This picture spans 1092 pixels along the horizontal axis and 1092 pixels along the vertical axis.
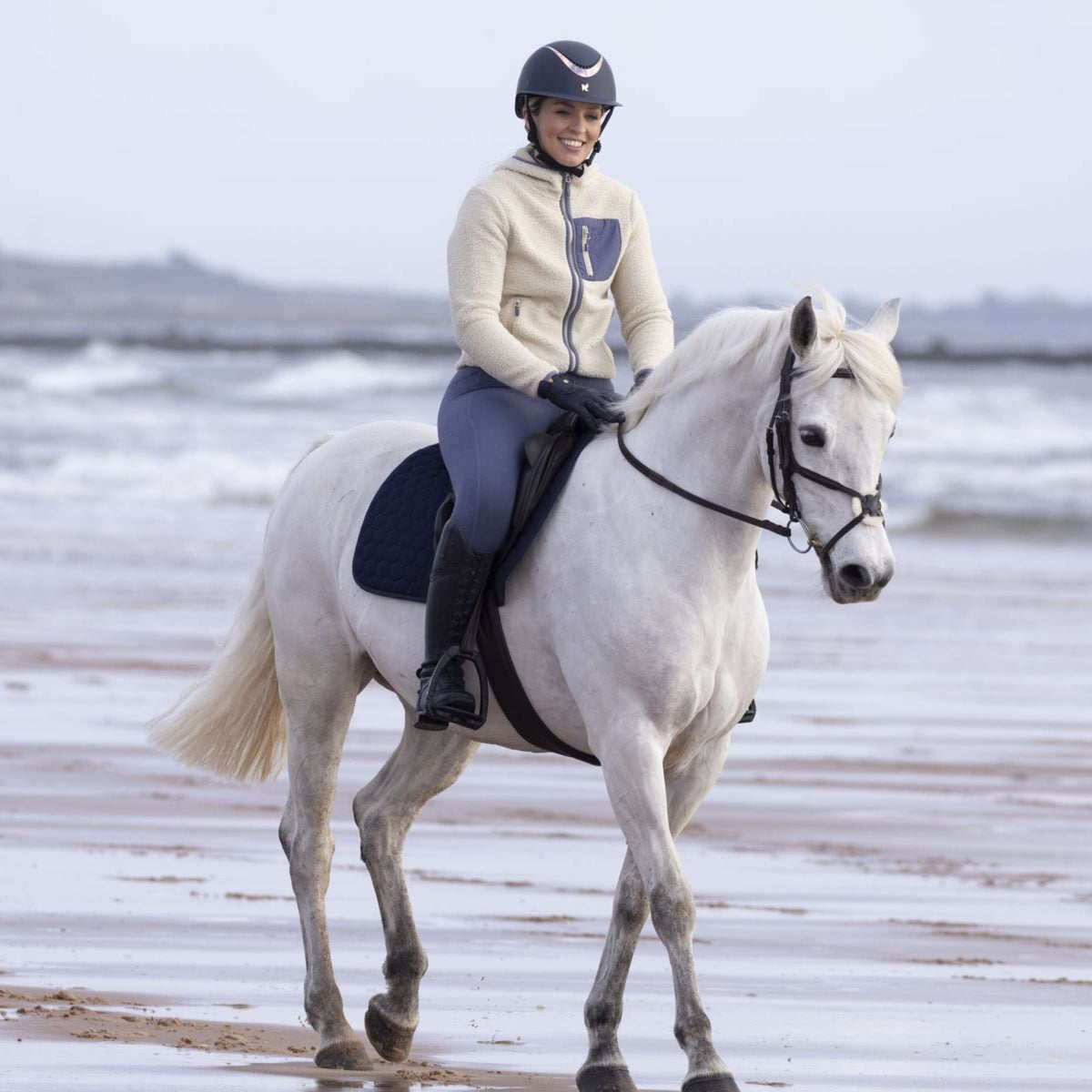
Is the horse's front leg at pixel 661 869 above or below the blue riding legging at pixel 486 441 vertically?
below

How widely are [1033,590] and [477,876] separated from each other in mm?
13643

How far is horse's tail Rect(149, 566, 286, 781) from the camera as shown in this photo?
673 centimetres

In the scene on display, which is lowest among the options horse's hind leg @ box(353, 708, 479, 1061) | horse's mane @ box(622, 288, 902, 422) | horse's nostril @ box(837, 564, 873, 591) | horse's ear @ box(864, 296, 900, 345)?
horse's hind leg @ box(353, 708, 479, 1061)

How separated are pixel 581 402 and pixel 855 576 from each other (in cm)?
106

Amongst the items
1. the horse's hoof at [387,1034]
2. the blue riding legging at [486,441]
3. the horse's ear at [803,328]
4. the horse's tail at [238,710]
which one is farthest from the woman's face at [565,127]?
the horse's hoof at [387,1034]

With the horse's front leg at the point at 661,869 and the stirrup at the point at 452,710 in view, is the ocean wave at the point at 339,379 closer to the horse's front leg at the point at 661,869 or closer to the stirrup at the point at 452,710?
the stirrup at the point at 452,710

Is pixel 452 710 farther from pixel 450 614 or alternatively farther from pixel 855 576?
pixel 855 576

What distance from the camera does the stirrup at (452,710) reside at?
548 cm

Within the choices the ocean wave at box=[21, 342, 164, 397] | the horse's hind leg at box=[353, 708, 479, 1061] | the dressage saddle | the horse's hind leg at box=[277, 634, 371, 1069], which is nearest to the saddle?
the dressage saddle

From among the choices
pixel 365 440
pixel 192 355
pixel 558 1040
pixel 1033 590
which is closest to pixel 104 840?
pixel 365 440

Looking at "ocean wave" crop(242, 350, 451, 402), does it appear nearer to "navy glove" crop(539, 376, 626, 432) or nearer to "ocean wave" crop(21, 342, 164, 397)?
"ocean wave" crop(21, 342, 164, 397)

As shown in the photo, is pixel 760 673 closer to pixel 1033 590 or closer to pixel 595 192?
pixel 595 192

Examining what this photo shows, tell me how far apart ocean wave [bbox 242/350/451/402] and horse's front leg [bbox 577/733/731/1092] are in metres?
46.7

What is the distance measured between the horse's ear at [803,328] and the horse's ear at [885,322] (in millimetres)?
160
